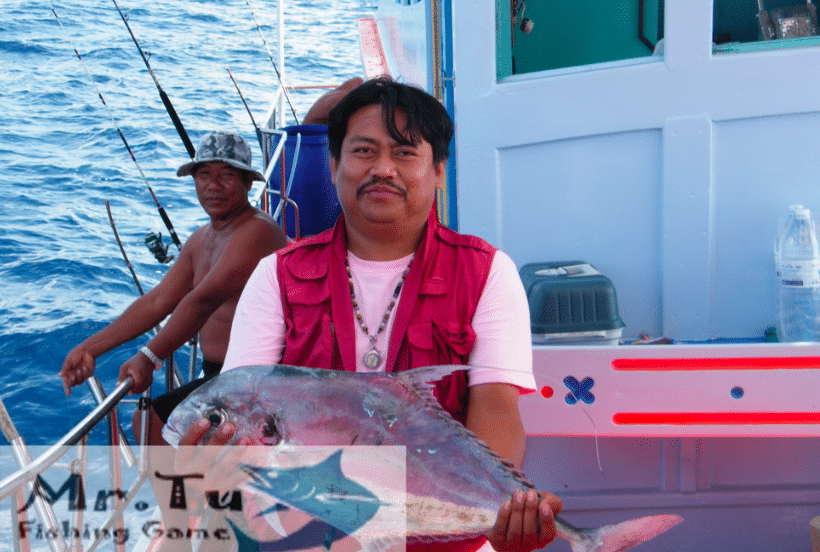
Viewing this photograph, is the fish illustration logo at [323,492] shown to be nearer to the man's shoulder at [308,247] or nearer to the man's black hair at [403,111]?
the man's shoulder at [308,247]

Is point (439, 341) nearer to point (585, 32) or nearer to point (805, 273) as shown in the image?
point (805, 273)

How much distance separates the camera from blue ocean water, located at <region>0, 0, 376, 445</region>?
8695mm

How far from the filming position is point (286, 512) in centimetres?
175

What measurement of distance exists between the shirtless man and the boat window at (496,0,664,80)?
4.56 feet

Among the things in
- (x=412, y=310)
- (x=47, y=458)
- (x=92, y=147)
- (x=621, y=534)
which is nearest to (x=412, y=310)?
(x=412, y=310)

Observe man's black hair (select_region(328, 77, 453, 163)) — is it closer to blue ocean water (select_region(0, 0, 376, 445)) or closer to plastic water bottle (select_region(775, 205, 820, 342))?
plastic water bottle (select_region(775, 205, 820, 342))

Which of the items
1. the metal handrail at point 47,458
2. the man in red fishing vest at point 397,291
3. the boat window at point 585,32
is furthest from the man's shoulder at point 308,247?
the boat window at point 585,32

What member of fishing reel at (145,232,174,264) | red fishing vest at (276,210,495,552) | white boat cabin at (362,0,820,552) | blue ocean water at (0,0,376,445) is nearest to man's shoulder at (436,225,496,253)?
red fishing vest at (276,210,495,552)

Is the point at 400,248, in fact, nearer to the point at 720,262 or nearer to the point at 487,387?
the point at 487,387

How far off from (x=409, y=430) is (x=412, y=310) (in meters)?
0.34

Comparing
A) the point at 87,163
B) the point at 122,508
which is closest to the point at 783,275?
→ the point at 122,508

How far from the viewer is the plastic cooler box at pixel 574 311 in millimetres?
2676

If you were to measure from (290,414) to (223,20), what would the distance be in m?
23.0

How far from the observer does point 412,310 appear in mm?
1875
